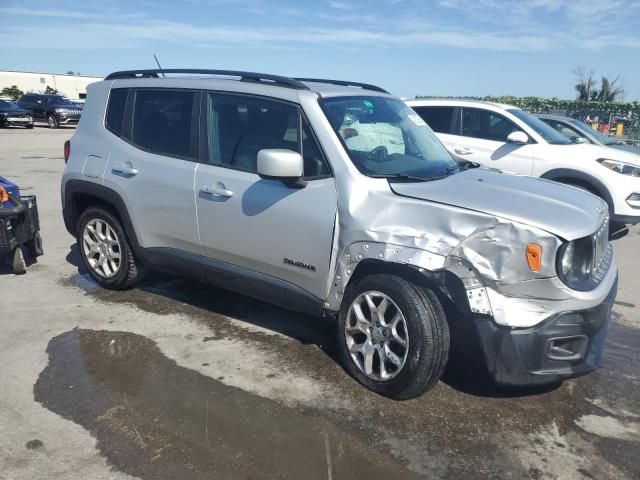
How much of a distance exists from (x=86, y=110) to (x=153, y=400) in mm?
2995

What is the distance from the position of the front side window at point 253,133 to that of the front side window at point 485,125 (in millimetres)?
5334

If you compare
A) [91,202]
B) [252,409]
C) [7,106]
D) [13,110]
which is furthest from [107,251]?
[7,106]

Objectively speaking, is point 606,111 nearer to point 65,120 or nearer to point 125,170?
point 125,170

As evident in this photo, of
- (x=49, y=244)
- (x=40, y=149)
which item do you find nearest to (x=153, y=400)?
(x=49, y=244)

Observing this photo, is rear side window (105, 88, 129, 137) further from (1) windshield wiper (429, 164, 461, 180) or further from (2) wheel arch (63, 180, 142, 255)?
(1) windshield wiper (429, 164, 461, 180)

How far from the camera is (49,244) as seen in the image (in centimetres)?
702

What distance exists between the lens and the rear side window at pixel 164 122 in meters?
4.48

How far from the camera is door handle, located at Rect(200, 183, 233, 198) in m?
4.13

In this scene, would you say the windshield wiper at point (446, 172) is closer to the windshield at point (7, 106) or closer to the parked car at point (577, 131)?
the parked car at point (577, 131)

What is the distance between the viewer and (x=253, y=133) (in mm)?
4141

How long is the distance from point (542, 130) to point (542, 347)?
20.2 feet

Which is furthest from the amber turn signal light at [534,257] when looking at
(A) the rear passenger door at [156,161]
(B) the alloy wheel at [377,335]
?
(A) the rear passenger door at [156,161]

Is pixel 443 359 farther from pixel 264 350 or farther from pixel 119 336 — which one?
A: pixel 119 336

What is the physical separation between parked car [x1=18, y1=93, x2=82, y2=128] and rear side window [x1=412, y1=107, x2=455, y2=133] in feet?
80.9
